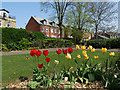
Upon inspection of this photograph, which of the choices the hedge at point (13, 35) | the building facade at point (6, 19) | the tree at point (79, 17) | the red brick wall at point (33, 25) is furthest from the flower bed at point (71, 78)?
the red brick wall at point (33, 25)

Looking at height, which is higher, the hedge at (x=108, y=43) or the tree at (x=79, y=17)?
the tree at (x=79, y=17)

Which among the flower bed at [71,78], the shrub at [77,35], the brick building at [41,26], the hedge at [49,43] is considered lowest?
the flower bed at [71,78]

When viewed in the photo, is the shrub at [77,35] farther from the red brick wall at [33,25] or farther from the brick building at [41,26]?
the red brick wall at [33,25]

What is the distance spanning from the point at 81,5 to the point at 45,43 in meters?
14.3

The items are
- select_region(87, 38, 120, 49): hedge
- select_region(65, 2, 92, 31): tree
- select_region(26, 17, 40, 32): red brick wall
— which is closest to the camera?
select_region(87, 38, 120, 49): hedge

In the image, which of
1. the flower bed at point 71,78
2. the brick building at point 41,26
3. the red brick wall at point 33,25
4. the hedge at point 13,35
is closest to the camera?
the flower bed at point 71,78

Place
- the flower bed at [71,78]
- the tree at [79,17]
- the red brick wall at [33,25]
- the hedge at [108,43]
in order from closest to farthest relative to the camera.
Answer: the flower bed at [71,78]
the hedge at [108,43]
the tree at [79,17]
the red brick wall at [33,25]

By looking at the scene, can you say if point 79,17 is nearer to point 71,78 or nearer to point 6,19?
point 6,19

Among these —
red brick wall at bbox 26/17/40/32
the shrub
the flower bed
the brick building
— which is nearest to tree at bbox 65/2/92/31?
the shrub

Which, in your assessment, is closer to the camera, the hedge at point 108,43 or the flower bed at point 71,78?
the flower bed at point 71,78

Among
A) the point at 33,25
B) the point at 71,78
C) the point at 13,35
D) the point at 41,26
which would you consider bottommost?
the point at 71,78

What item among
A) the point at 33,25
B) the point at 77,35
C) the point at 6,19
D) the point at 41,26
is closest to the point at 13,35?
the point at 77,35

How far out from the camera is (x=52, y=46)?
13.9 m

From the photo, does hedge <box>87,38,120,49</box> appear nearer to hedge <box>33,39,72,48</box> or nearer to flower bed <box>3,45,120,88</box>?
hedge <box>33,39,72,48</box>
